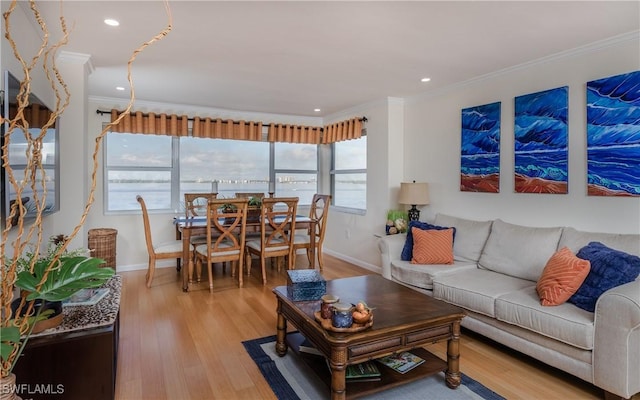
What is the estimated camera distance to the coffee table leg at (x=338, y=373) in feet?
5.97

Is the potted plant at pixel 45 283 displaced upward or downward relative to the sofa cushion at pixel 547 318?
upward

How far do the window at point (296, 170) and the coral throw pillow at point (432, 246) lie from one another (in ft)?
9.74

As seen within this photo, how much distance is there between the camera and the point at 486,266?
3268mm

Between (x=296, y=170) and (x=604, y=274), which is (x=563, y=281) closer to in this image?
(x=604, y=274)

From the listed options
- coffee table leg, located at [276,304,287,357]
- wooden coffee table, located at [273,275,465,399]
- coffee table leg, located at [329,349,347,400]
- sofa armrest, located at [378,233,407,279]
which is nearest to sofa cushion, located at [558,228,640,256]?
wooden coffee table, located at [273,275,465,399]

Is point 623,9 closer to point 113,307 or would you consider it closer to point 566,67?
point 566,67

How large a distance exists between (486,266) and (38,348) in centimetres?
319

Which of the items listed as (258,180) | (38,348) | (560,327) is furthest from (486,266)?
(258,180)

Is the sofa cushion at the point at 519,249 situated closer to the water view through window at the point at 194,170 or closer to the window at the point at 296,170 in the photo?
the water view through window at the point at 194,170

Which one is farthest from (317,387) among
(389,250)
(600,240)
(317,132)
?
(317,132)

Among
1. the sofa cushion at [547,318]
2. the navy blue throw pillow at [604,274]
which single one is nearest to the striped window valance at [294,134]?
the sofa cushion at [547,318]

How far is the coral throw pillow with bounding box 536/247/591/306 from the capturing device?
7.57 feet

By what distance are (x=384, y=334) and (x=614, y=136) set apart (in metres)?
2.33

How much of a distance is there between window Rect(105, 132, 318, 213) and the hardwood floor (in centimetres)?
167
